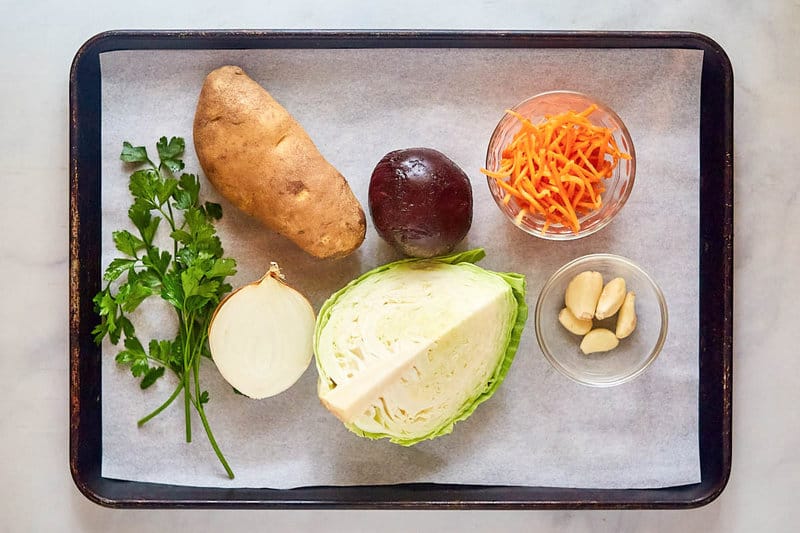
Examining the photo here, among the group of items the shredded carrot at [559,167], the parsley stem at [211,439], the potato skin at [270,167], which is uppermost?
the shredded carrot at [559,167]

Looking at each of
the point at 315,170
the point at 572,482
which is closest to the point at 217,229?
the point at 315,170

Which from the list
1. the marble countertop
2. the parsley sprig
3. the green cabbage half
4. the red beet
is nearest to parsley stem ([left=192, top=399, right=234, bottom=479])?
the parsley sprig

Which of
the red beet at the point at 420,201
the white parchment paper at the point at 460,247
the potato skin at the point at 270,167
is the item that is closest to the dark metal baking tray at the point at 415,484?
the white parchment paper at the point at 460,247

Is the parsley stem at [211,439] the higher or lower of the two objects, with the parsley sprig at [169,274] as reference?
lower

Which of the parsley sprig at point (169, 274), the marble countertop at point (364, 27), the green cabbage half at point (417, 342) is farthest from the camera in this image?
the marble countertop at point (364, 27)

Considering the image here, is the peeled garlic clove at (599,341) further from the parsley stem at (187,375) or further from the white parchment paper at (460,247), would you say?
the parsley stem at (187,375)

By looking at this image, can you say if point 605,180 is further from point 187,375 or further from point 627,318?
point 187,375

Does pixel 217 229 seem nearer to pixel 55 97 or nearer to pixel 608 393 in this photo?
pixel 55 97
